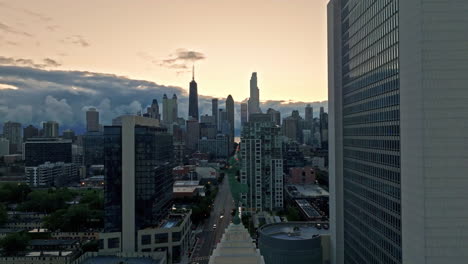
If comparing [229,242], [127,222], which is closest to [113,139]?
[127,222]

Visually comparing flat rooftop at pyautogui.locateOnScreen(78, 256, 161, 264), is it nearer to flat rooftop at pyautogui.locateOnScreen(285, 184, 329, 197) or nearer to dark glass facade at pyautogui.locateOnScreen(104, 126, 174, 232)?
dark glass facade at pyautogui.locateOnScreen(104, 126, 174, 232)

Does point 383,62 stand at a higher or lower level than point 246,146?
higher

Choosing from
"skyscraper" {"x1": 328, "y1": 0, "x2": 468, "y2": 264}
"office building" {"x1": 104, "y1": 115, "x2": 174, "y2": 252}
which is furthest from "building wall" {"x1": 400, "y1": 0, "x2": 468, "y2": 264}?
"office building" {"x1": 104, "y1": 115, "x2": 174, "y2": 252}

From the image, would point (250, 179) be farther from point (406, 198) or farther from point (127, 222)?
point (406, 198)

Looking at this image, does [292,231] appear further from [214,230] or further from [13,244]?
[13,244]

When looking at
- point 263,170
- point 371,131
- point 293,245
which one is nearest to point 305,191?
point 263,170

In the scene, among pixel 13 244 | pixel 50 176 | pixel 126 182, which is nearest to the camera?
pixel 13 244
